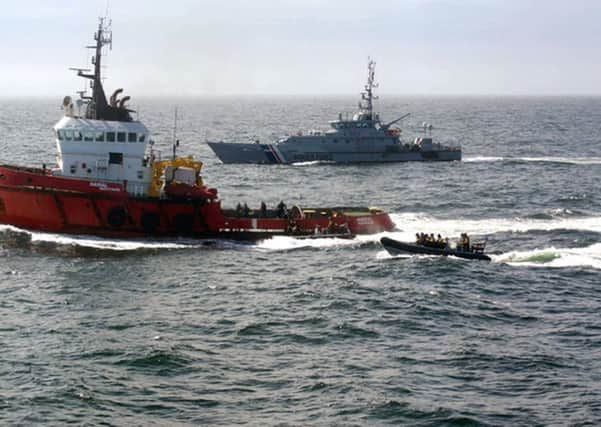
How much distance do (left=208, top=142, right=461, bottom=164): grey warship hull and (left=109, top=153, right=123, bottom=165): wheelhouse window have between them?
42342mm

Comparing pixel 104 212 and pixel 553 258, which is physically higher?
pixel 104 212

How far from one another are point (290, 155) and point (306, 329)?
57508 millimetres

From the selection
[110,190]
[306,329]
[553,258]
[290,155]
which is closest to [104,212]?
[110,190]

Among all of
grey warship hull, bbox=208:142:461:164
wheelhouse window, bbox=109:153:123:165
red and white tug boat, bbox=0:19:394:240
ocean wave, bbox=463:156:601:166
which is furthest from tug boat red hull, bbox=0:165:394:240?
ocean wave, bbox=463:156:601:166

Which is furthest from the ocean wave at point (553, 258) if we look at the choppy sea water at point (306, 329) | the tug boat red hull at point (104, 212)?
the tug boat red hull at point (104, 212)

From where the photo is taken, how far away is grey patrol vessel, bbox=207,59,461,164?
286ft

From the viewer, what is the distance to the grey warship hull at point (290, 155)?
286 ft

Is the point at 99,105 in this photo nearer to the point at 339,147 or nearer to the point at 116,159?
the point at 116,159

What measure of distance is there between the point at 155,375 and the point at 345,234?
2189 centimetres

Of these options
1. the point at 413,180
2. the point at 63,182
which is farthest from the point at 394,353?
the point at 413,180

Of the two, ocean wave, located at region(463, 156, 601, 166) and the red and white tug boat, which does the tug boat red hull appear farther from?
ocean wave, located at region(463, 156, 601, 166)

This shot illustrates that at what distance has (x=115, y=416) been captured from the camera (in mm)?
23359

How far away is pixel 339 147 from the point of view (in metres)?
88.3

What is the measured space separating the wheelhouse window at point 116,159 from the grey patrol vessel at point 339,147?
42772mm
